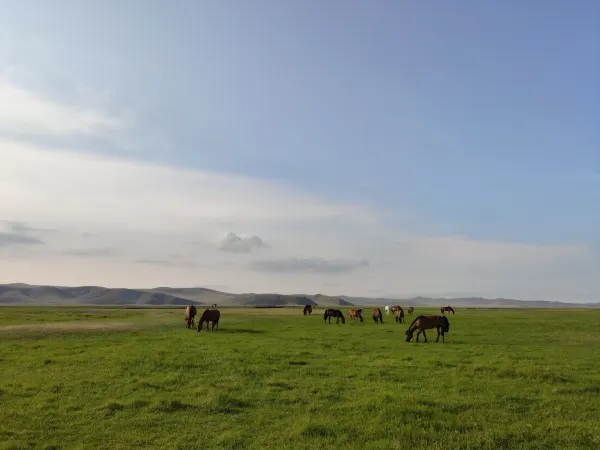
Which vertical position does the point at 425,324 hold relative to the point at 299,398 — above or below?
above

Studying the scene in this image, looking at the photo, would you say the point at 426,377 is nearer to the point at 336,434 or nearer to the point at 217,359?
the point at 336,434

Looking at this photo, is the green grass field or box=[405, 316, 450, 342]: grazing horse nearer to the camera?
the green grass field

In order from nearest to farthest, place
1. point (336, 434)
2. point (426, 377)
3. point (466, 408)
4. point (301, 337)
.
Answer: point (336, 434)
point (466, 408)
point (426, 377)
point (301, 337)

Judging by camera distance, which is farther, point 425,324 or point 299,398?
point 425,324

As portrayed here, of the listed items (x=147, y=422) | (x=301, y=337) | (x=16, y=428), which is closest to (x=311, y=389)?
(x=147, y=422)

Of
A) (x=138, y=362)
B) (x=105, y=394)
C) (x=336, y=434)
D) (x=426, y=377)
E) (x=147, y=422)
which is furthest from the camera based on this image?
(x=138, y=362)

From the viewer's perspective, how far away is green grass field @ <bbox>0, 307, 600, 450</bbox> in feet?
35.1

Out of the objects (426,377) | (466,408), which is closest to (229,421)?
(466,408)

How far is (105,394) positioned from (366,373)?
959 cm

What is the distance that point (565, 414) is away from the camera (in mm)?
12445

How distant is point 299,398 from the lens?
14.2 meters

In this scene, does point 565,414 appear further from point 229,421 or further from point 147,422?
point 147,422

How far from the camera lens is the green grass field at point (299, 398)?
10711mm

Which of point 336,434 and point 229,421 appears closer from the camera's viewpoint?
point 336,434
